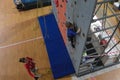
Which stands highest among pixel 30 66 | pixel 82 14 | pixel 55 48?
pixel 82 14

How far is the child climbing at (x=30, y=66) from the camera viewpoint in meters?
2.15

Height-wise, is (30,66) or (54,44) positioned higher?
(30,66)

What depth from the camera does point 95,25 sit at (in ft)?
8.26

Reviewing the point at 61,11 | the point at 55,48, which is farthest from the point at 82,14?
the point at 55,48

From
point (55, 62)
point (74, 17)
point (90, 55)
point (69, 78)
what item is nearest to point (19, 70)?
point (55, 62)

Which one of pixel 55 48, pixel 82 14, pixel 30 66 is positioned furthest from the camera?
pixel 55 48

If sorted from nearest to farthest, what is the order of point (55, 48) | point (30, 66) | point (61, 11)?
point (30, 66), point (61, 11), point (55, 48)

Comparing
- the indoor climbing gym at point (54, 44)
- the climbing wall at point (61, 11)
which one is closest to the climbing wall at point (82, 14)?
the indoor climbing gym at point (54, 44)

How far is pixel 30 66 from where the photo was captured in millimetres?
2182

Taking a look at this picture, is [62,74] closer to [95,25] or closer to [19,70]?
[19,70]

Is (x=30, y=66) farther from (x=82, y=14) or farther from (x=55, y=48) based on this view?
(x=82, y=14)

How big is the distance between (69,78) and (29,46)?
889 millimetres

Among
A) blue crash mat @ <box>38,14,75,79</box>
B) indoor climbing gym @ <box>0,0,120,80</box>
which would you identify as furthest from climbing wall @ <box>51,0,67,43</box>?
blue crash mat @ <box>38,14,75,79</box>

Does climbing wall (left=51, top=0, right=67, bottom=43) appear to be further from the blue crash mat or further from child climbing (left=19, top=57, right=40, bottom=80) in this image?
child climbing (left=19, top=57, right=40, bottom=80)
